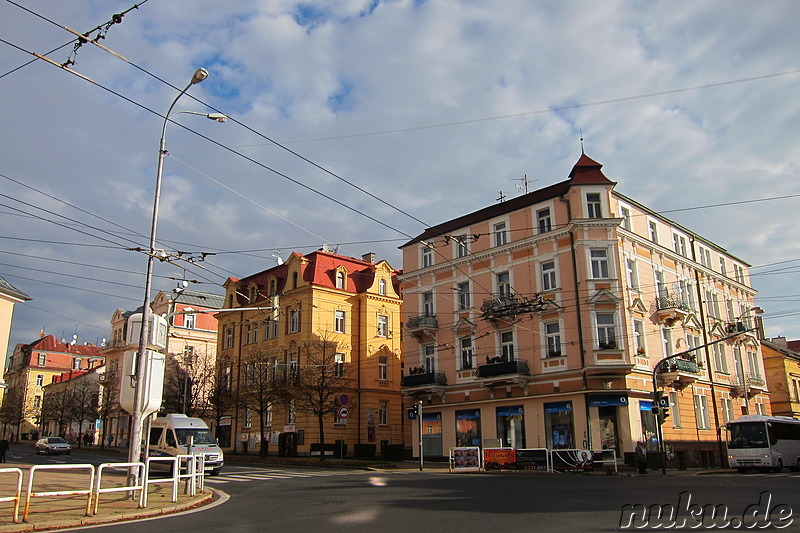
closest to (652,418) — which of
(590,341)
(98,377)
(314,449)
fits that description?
(590,341)

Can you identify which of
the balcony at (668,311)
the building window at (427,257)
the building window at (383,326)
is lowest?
the balcony at (668,311)

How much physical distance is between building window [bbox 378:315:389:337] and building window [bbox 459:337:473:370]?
12430 millimetres

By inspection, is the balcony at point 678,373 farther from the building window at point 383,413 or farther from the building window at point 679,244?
the building window at point 383,413

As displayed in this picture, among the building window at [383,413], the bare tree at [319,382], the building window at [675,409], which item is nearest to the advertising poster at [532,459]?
the building window at [675,409]

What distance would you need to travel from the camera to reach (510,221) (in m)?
38.3

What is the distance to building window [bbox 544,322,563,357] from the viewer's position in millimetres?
34656

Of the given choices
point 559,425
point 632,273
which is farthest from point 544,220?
point 559,425

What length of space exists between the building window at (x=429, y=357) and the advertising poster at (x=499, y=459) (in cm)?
1198

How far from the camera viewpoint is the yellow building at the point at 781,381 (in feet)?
188

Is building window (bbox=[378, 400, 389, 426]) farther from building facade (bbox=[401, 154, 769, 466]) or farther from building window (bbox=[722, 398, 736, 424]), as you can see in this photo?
building window (bbox=[722, 398, 736, 424])

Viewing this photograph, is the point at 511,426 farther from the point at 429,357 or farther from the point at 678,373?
the point at 678,373

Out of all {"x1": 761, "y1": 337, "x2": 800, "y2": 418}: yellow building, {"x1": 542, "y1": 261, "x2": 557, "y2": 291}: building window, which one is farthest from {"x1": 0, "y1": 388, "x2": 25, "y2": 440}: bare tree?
{"x1": 761, "y1": 337, "x2": 800, "y2": 418}: yellow building

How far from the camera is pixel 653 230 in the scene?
1526 inches

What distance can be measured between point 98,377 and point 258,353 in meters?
47.1
